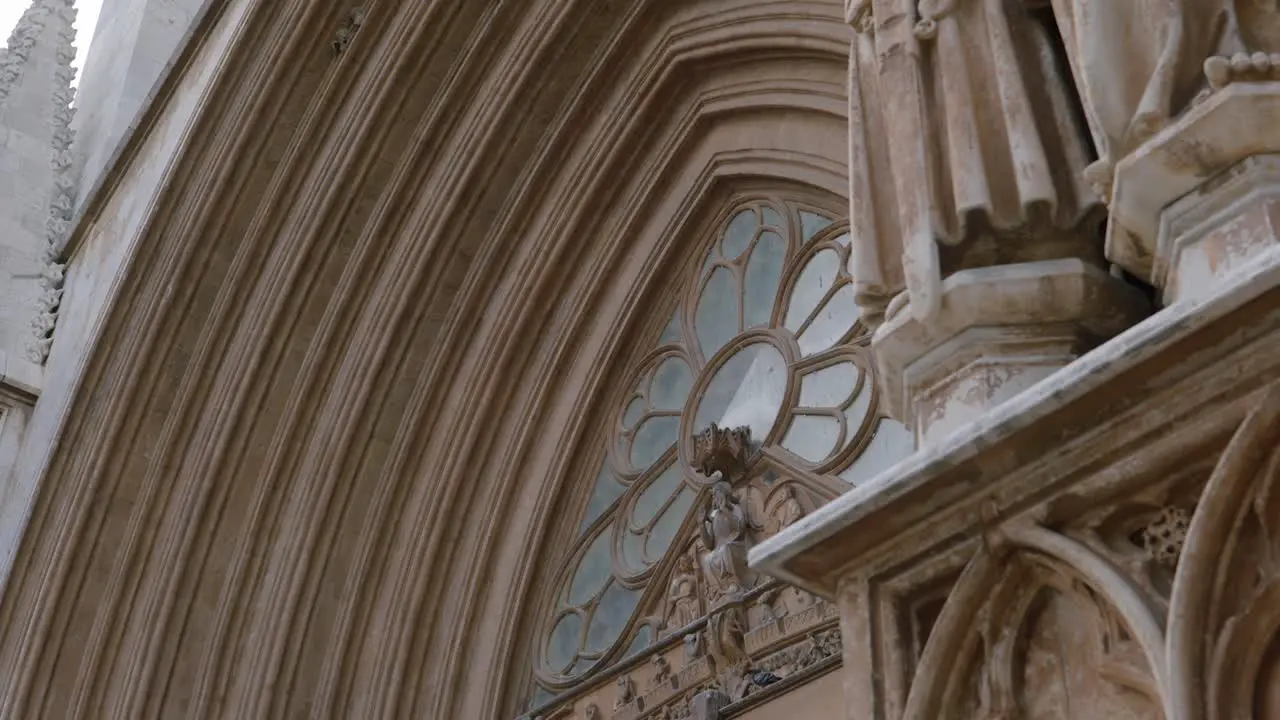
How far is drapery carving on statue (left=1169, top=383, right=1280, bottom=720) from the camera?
195cm

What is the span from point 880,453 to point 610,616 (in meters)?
1.50

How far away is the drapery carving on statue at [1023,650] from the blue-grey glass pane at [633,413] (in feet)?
17.0

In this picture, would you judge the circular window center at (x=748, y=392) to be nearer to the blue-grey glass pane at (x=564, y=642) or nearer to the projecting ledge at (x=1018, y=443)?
the blue-grey glass pane at (x=564, y=642)

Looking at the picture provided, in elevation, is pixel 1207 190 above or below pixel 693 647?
below

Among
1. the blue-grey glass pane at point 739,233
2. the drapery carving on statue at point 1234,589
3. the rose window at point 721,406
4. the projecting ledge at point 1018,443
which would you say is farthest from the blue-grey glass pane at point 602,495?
the drapery carving on statue at point 1234,589

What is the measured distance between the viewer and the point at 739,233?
7.37 m

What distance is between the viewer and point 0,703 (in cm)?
817

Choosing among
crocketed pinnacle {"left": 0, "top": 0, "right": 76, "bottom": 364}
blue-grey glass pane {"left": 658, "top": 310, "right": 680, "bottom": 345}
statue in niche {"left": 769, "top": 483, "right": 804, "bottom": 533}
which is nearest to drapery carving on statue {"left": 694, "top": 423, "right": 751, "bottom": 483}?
statue in niche {"left": 769, "top": 483, "right": 804, "bottom": 533}

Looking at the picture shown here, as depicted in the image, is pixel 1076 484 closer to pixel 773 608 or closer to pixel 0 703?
pixel 773 608

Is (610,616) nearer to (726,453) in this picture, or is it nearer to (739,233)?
(726,453)

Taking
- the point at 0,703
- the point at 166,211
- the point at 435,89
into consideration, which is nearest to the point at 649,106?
the point at 435,89

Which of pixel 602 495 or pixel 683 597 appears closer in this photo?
pixel 683 597

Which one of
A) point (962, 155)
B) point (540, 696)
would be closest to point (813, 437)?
point (540, 696)

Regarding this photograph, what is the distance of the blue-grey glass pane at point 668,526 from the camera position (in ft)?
Answer: 22.6
